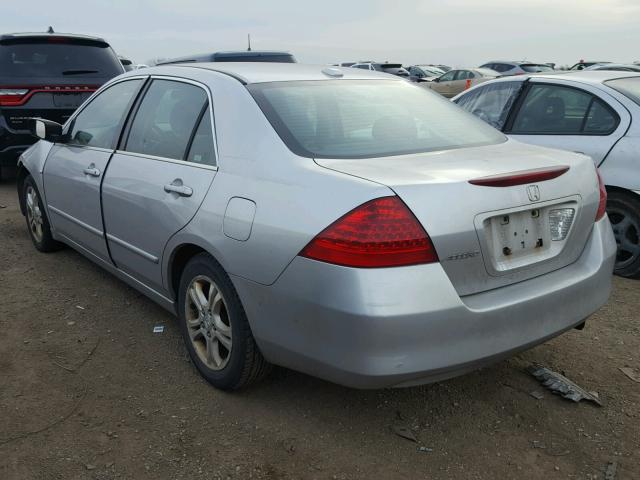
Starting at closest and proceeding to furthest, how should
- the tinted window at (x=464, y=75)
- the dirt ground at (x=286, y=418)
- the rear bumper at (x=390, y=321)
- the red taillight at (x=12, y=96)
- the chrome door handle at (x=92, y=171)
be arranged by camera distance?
1. the rear bumper at (x=390, y=321)
2. the dirt ground at (x=286, y=418)
3. the chrome door handle at (x=92, y=171)
4. the red taillight at (x=12, y=96)
5. the tinted window at (x=464, y=75)

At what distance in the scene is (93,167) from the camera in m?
3.88

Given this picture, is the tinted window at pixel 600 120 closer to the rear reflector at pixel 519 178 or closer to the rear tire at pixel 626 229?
the rear tire at pixel 626 229

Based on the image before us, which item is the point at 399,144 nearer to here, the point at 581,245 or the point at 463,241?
the point at 463,241

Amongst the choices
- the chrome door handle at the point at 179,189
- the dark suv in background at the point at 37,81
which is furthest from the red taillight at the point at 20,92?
the chrome door handle at the point at 179,189

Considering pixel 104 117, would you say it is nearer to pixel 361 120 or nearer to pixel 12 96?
pixel 361 120

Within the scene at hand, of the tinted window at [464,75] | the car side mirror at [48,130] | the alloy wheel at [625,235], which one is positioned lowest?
the tinted window at [464,75]

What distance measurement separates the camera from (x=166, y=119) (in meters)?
3.38

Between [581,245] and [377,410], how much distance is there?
3.92ft

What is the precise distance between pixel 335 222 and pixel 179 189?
1.07m

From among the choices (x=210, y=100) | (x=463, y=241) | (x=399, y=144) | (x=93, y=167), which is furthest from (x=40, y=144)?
(x=463, y=241)

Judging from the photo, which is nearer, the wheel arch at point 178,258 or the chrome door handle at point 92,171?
the wheel arch at point 178,258

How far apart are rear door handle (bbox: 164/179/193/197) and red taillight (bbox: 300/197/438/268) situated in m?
1.01

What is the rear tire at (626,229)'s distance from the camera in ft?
14.4

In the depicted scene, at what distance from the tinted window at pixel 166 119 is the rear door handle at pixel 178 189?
167mm
